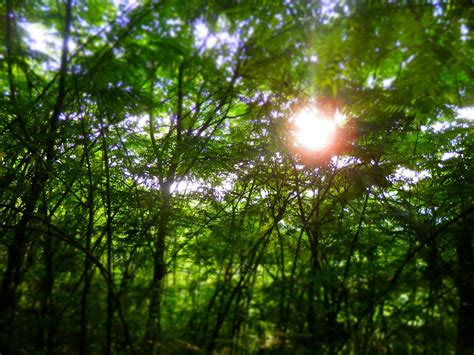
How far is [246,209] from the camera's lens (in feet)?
6.91

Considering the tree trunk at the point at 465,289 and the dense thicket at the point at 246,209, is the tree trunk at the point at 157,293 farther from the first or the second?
the tree trunk at the point at 465,289

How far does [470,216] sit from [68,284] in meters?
2.56

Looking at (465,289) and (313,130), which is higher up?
(313,130)

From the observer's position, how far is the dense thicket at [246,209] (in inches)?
60.7

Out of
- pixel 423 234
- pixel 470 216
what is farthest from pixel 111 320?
pixel 470 216

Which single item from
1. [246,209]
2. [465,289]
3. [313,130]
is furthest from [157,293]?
[465,289]

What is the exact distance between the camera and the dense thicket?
60.7 inches

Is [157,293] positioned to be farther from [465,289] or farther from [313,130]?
[465,289]

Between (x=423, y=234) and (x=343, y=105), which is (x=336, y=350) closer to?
(x=423, y=234)

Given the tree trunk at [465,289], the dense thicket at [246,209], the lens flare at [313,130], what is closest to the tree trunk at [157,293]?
the dense thicket at [246,209]

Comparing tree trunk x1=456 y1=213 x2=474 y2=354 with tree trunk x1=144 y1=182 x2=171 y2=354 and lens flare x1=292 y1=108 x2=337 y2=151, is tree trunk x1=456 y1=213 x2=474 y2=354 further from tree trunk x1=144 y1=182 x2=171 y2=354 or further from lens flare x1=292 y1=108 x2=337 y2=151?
tree trunk x1=144 y1=182 x2=171 y2=354

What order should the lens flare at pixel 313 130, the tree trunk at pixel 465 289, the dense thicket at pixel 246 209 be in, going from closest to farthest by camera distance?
the dense thicket at pixel 246 209
the tree trunk at pixel 465 289
the lens flare at pixel 313 130

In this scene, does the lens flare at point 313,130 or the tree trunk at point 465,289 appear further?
the lens flare at point 313,130

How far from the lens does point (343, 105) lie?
1688 mm
